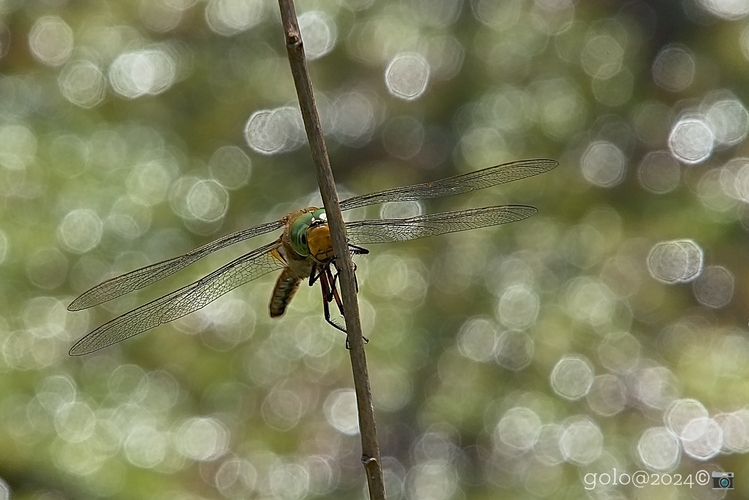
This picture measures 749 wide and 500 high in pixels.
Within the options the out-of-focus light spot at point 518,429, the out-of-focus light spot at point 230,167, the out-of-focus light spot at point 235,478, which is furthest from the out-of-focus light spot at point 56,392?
the out-of-focus light spot at point 518,429

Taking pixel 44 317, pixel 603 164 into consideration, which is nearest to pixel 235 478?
pixel 44 317

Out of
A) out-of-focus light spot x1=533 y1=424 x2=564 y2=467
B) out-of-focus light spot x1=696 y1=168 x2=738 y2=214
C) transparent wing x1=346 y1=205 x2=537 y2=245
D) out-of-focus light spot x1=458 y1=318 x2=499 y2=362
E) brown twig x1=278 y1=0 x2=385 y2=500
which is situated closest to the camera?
brown twig x1=278 y1=0 x2=385 y2=500

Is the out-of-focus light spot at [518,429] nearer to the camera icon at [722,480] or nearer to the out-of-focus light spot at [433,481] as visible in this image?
the out-of-focus light spot at [433,481]

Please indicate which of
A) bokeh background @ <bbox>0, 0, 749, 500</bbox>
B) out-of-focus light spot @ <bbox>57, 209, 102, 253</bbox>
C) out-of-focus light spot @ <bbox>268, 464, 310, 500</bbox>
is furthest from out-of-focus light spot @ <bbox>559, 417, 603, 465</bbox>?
out-of-focus light spot @ <bbox>57, 209, 102, 253</bbox>

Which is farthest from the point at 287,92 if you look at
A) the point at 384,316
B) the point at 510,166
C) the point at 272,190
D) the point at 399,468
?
the point at 510,166

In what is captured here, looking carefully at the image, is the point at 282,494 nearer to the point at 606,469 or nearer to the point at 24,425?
the point at 24,425

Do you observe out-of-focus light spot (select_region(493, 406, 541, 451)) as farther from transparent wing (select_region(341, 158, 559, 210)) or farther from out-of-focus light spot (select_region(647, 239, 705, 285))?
transparent wing (select_region(341, 158, 559, 210))
